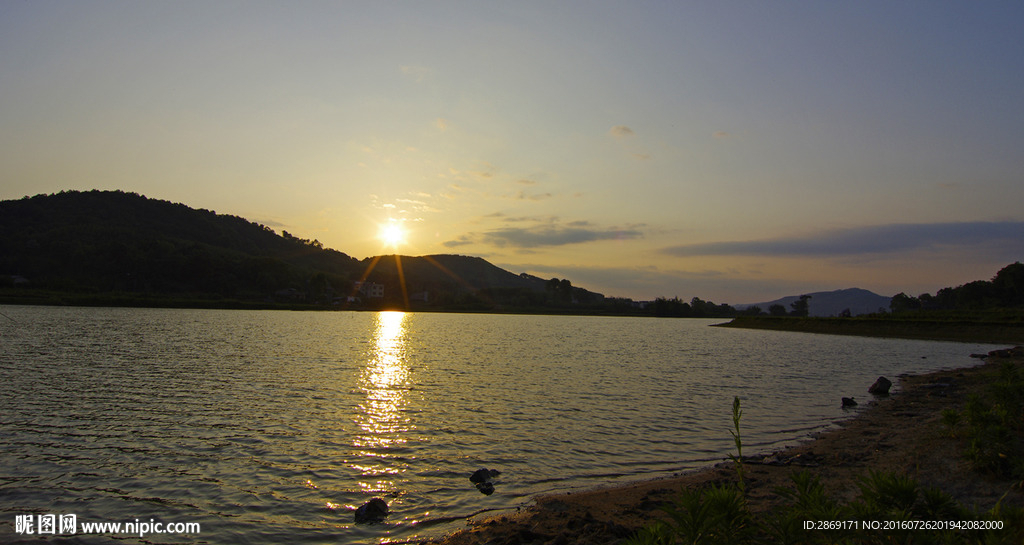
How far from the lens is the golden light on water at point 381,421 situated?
689 inches

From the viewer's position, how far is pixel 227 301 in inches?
6870

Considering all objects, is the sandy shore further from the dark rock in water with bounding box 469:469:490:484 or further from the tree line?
the tree line

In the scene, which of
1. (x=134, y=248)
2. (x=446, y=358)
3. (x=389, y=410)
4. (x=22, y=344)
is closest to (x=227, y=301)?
(x=134, y=248)

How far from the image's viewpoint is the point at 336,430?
2258 cm

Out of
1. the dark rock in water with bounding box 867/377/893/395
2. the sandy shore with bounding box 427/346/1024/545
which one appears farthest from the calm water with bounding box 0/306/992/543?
the dark rock in water with bounding box 867/377/893/395

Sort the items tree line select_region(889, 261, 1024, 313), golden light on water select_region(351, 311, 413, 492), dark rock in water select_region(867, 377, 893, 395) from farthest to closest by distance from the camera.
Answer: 1. tree line select_region(889, 261, 1024, 313)
2. dark rock in water select_region(867, 377, 893, 395)
3. golden light on water select_region(351, 311, 413, 492)

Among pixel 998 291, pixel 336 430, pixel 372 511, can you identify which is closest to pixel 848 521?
pixel 372 511

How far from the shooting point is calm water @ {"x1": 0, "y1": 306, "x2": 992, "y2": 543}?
46.6 ft

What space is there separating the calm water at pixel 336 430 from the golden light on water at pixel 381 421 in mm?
131

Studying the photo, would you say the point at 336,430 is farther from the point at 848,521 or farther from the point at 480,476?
the point at 848,521

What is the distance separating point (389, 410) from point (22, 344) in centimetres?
4357

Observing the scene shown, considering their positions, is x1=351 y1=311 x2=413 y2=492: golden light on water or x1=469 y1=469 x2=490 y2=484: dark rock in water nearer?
x1=469 y1=469 x2=490 y2=484: dark rock in water

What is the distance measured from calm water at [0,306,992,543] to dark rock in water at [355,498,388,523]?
1.06 feet

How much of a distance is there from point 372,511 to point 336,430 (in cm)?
983
